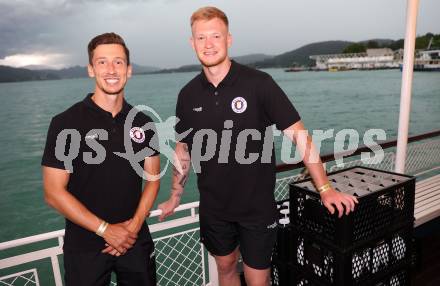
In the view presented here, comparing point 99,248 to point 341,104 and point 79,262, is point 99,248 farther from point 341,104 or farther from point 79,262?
point 341,104

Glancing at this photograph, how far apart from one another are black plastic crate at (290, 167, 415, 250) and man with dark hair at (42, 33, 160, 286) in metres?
1.01

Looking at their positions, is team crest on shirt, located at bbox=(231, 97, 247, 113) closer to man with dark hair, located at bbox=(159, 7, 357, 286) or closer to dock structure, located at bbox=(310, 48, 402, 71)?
man with dark hair, located at bbox=(159, 7, 357, 286)

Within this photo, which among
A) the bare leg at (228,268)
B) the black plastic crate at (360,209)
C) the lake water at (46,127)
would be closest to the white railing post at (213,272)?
the bare leg at (228,268)

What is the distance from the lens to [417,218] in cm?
363

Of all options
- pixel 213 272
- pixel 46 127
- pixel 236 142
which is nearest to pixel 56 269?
pixel 213 272

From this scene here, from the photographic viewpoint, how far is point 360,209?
6.48 ft

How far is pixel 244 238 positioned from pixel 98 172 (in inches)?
40.2

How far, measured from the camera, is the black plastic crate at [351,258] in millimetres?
2012

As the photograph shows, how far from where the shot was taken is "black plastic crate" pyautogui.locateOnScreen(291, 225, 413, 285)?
2012mm

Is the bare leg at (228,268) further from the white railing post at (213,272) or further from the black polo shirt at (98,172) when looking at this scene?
the black polo shirt at (98,172)

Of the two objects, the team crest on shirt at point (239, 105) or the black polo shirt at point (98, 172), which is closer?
the black polo shirt at point (98, 172)

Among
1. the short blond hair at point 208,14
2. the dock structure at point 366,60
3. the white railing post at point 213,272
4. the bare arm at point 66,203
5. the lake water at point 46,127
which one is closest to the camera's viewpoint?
the bare arm at point 66,203

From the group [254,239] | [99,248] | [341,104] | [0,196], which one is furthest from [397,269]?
[341,104]

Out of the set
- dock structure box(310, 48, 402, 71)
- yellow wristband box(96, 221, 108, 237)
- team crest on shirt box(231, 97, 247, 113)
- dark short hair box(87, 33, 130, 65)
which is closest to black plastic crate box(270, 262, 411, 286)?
team crest on shirt box(231, 97, 247, 113)
